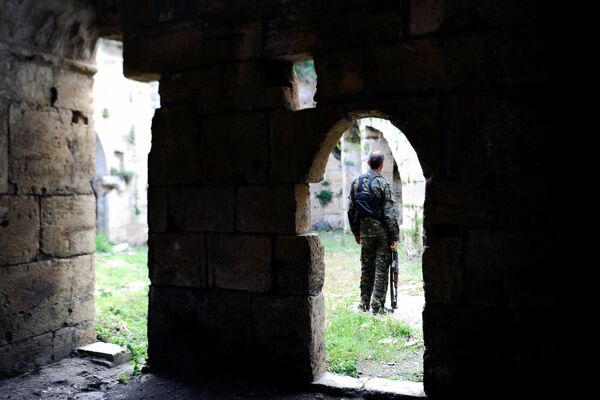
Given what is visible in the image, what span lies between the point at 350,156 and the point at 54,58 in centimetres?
1225

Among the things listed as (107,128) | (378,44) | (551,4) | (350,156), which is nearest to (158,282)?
(378,44)

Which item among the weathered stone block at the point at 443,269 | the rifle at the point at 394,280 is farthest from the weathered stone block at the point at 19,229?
the rifle at the point at 394,280

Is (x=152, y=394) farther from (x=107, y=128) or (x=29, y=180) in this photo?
(x=107, y=128)

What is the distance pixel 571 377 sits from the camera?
3062 millimetres

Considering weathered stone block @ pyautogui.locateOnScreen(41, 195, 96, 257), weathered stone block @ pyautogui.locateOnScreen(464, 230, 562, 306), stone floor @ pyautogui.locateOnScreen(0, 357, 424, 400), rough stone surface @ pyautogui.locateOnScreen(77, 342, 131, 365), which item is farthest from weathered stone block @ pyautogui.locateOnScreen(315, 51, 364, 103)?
rough stone surface @ pyautogui.locateOnScreen(77, 342, 131, 365)

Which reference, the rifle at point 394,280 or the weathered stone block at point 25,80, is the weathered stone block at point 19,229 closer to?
the weathered stone block at point 25,80

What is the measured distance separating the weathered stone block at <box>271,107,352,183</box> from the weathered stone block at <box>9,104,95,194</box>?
2.23 meters

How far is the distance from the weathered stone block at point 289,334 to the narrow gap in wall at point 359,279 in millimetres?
504

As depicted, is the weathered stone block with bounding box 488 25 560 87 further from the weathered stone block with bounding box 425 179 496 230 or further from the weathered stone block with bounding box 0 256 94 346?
the weathered stone block with bounding box 0 256 94 346

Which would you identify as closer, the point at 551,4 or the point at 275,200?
the point at 551,4

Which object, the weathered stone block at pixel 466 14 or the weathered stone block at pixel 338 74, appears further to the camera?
the weathered stone block at pixel 338 74

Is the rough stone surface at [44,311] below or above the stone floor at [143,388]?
above

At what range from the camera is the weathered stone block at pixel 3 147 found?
169 inches

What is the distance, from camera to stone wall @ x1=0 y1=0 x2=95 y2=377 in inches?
170
